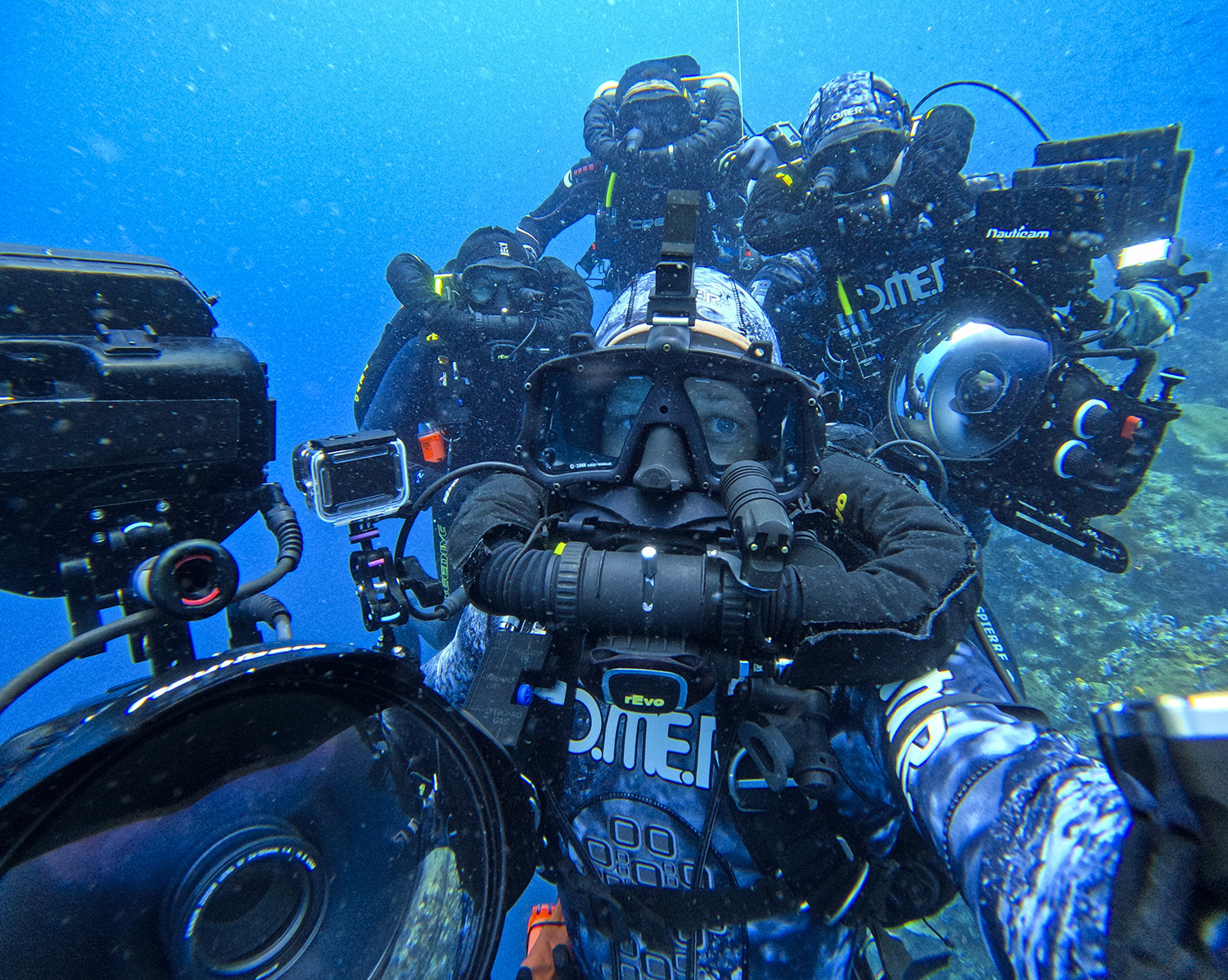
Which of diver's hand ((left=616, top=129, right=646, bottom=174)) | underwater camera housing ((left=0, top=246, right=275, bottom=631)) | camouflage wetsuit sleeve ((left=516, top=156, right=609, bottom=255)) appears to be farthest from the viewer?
camouflage wetsuit sleeve ((left=516, top=156, right=609, bottom=255))

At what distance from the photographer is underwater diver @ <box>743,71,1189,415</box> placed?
5.07 metres

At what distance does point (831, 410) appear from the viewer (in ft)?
7.29

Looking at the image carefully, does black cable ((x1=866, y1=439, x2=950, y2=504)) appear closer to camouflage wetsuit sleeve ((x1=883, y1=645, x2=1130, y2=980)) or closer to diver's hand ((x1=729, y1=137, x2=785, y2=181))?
camouflage wetsuit sleeve ((x1=883, y1=645, x2=1130, y2=980))

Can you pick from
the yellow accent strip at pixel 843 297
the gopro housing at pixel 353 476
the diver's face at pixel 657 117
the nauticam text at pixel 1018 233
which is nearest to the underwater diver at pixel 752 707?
the gopro housing at pixel 353 476

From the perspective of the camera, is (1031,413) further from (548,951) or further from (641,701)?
(548,951)

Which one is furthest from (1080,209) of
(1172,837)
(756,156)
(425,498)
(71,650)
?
(71,650)

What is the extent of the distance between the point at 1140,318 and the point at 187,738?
760 centimetres

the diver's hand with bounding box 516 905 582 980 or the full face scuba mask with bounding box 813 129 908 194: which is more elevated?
the full face scuba mask with bounding box 813 129 908 194

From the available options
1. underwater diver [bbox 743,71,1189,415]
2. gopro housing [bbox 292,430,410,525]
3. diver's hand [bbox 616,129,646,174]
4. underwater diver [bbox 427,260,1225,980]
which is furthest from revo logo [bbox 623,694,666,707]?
diver's hand [bbox 616,129,646,174]

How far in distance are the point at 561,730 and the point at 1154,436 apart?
4884 mm

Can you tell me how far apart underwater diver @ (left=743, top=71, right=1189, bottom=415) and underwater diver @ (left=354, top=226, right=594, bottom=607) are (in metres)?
2.71

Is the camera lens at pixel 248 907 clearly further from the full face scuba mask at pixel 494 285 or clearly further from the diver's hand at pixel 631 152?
the diver's hand at pixel 631 152

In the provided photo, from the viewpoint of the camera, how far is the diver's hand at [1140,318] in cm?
519

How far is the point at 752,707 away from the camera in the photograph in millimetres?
1815
